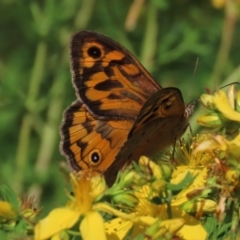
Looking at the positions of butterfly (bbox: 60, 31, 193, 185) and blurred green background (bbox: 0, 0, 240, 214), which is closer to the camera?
butterfly (bbox: 60, 31, 193, 185)

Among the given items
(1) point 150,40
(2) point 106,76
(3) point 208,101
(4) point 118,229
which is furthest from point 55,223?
(1) point 150,40

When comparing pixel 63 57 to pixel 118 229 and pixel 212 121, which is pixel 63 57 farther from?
pixel 118 229

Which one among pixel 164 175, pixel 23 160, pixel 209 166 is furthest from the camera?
pixel 23 160

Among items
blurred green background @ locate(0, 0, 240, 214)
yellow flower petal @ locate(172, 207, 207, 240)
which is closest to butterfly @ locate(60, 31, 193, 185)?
yellow flower petal @ locate(172, 207, 207, 240)

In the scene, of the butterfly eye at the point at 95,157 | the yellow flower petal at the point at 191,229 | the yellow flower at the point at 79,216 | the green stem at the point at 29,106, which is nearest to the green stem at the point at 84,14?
the green stem at the point at 29,106

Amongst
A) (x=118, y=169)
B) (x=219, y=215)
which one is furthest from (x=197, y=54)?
(x=219, y=215)

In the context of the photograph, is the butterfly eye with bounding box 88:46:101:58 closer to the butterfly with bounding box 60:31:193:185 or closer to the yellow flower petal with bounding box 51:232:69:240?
the butterfly with bounding box 60:31:193:185

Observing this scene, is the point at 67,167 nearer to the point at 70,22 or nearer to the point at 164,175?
the point at 164,175
